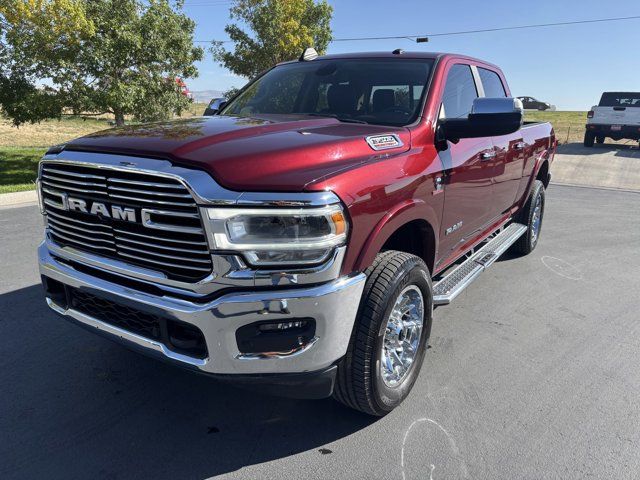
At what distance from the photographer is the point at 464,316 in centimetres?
408

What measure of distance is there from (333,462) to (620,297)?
141 inches

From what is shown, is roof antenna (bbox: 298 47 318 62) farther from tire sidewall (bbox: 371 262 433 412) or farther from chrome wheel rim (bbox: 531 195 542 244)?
chrome wheel rim (bbox: 531 195 542 244)

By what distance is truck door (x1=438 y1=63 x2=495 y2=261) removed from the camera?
126 inches

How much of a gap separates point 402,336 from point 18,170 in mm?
14183

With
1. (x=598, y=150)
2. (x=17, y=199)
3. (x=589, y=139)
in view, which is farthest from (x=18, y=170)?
(x=589, y=139)

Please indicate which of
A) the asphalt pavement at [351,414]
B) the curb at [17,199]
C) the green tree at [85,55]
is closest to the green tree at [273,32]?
the green tree at [85,55]

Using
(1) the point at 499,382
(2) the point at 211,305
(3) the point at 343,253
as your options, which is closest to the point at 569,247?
(1) the point at 499,382

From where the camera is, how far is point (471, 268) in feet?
12.6

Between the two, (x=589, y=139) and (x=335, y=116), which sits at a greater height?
(x=335, y=116)

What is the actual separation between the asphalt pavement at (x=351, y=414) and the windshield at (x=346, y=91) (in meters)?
1.72

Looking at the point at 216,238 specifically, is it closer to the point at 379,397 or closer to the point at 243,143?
the point at 243,143

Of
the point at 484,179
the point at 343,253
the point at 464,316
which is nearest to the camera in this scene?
the point at 343,253

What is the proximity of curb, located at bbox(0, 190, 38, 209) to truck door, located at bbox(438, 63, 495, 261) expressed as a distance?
740 cm

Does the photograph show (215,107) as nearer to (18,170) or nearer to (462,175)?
(462,175)
